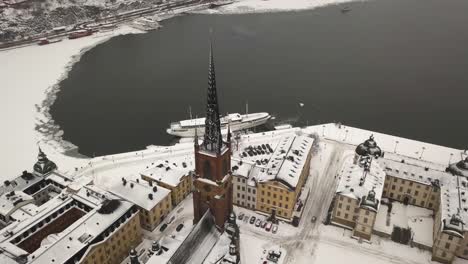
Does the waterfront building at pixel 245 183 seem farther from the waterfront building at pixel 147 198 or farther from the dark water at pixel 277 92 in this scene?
the dark water at pixel 277 92

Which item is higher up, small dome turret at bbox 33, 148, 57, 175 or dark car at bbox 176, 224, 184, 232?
small dome turret at bbox 33, 148, 57, 175

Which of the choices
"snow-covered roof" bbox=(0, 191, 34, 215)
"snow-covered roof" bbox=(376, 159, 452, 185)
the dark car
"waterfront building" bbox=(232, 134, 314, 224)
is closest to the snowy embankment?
"snow-covered roof" bbox=(0, 191, 34, 215)

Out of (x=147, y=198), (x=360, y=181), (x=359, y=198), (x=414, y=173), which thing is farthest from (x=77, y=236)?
(x=414, y=173)

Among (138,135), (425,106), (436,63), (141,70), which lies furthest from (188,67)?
(436,63)

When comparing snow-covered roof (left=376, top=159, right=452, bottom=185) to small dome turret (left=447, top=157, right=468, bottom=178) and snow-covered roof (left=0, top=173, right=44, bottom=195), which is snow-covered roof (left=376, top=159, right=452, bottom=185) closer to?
small dome turret (left=447, top=157, right=468, bottom=178)

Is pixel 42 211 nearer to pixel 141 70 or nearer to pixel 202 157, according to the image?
pixel 202 157

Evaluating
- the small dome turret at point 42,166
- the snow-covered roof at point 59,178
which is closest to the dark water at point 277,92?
the small dome turret at point 42,166

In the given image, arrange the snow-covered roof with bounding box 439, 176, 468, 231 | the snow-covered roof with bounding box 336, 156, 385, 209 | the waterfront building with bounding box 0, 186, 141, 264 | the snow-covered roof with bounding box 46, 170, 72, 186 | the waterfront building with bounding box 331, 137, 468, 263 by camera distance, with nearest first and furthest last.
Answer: the waterfront building with bounding box 0, 186, 141, 264 → the waterfront building with bounding box 331, 137, 468, 263 → the snow-covered roof with bounding box 439, 176, 468, 231 → the snow-covered roof with bounding box 336, 156, 385, 209 → the snow-covered roof with bounding box 46, 170, 72, 186
